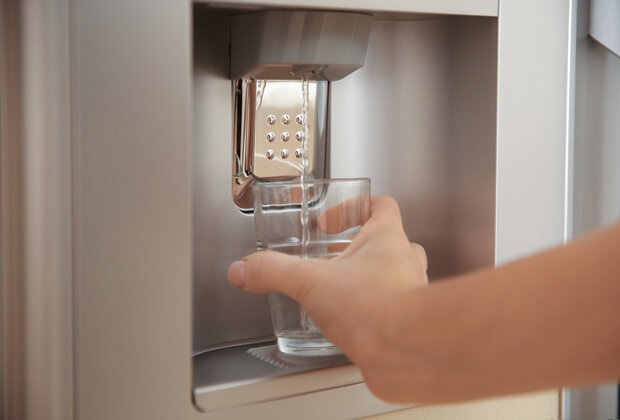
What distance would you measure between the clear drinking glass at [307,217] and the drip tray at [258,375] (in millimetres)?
33

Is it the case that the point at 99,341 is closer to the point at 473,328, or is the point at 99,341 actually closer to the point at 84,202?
the point at 84,202

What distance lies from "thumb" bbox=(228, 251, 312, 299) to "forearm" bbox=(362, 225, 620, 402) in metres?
0.08

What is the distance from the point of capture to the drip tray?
47 cm

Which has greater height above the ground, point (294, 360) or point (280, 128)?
point (280, 128)

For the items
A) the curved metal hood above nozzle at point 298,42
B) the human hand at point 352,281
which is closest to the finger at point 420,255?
the human hand at point 352,281

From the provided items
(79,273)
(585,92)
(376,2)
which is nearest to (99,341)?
(79,273)

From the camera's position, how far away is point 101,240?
17.0 inches

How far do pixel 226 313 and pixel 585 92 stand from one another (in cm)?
31

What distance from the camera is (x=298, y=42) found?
492mm

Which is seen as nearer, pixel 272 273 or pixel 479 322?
pixel 479 322

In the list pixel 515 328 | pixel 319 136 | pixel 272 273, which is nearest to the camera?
pixel 515 328

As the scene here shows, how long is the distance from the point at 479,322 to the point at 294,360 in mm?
204

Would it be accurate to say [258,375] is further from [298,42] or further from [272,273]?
[298,42]

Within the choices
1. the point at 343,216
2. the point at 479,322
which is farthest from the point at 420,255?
the point at 479,322
